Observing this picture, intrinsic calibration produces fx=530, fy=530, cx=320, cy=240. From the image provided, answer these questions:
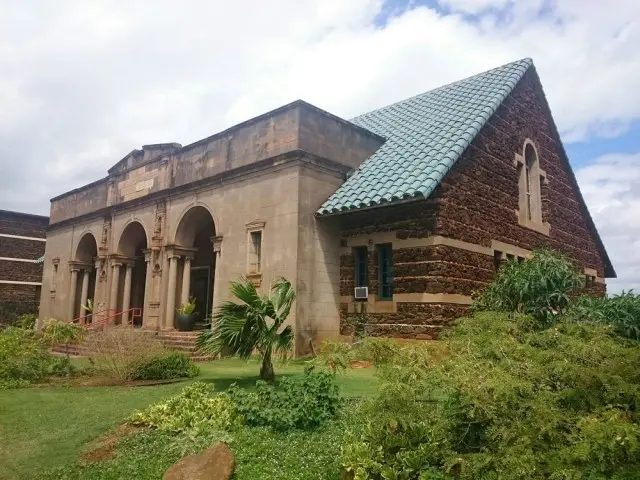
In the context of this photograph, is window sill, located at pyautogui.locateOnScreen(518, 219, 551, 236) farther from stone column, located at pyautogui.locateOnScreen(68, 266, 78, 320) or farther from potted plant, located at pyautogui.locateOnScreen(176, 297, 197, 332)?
stone column, located at pyautogui.locateOnScreen(68, 266, 78, 320)

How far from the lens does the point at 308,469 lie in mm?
5699

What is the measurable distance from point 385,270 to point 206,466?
32.0 feet

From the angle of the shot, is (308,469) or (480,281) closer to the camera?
(308,469)

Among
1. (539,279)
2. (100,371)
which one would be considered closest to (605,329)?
(539,279)

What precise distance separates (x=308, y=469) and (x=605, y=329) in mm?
4118

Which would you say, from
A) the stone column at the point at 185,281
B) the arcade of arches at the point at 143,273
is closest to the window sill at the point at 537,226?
the arcade of arches at the point at 143,273

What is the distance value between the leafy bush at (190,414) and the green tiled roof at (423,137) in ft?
24.1

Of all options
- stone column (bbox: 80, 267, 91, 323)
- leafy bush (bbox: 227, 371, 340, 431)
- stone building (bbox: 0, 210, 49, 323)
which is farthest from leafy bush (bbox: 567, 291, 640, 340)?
stone building (bbox: 0, 210, 49, 323)

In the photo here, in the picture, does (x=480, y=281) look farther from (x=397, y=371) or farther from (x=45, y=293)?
(x=45, y=293)

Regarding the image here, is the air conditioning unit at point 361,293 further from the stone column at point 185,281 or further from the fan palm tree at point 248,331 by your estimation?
the stone column at point 185,281

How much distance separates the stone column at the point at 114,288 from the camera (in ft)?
71.1

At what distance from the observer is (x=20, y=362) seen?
480 inches

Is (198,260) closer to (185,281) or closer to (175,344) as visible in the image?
(185,281)

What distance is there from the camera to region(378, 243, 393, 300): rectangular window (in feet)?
48.0
